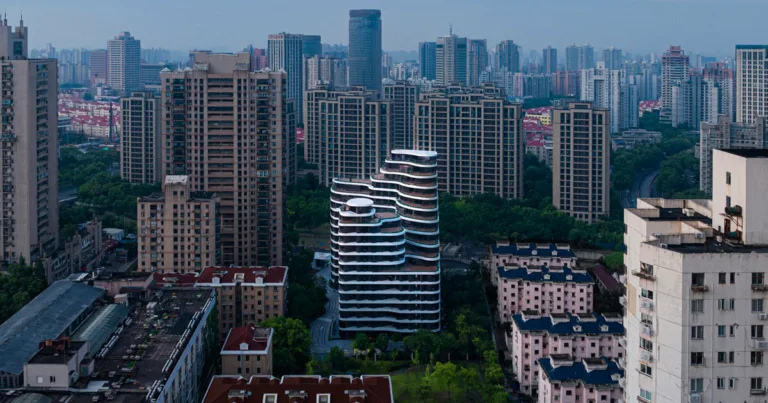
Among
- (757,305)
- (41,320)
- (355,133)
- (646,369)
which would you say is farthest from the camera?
(355,133)

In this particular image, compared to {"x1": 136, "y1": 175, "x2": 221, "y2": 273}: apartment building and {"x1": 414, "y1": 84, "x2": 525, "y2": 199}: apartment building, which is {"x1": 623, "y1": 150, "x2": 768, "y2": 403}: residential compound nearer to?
{"x1": 136, "y1": 175, "x2": 221, "y2": 273}: apartment building

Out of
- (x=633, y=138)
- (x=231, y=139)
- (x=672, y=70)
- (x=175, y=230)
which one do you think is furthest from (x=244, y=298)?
(x=672, y=70)

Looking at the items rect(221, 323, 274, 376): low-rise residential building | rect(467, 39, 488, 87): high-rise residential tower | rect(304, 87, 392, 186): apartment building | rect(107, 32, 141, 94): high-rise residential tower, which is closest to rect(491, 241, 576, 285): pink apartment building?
rect(221, 323, 274, 376): low-rise residential building

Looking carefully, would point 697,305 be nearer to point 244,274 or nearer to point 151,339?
point 151,339

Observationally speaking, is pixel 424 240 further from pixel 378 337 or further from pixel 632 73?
pixel 632 73

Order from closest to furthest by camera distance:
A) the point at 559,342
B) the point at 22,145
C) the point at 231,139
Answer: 1. the point at 559,342
2. the point at 22,145
3. the point at 231,139

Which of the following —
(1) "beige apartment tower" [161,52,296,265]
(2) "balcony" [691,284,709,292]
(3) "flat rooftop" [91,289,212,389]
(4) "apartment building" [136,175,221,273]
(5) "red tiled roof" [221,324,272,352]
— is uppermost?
(1) "beige apartment tower" [161,52,296,265]
